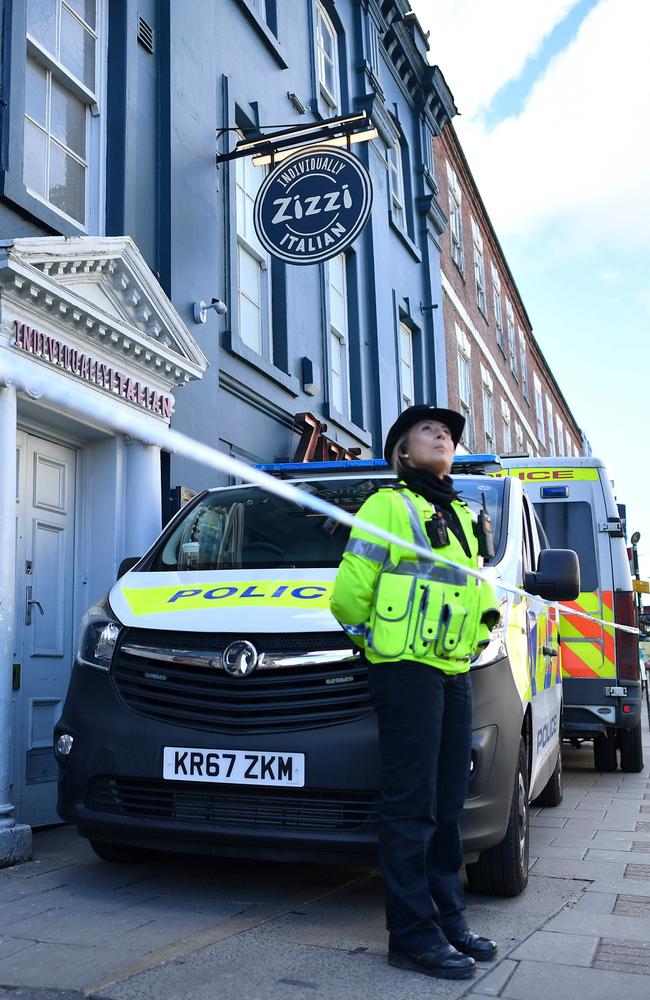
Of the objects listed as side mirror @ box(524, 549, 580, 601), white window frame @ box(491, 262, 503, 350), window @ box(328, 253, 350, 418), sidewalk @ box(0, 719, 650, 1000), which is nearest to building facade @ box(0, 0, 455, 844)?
window @ box(328, 253, 350, 418)

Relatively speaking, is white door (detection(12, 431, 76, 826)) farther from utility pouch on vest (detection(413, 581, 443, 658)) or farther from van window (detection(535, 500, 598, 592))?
van window (detection(535, 500, 598, 592))

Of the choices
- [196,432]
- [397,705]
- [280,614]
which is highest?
[196,432]

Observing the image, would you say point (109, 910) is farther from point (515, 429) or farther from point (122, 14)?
point (515, 429)

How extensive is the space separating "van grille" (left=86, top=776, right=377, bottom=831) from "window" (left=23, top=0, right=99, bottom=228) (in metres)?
4.63

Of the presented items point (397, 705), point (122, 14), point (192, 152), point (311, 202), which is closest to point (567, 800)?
point (397, 705)

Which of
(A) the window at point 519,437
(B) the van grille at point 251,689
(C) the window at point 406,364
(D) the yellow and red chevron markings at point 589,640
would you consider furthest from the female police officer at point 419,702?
(A) the window at point 519,437

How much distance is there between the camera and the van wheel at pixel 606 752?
9.65 metres

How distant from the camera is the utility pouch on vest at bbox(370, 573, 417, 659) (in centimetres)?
350

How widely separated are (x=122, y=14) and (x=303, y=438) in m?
4.60

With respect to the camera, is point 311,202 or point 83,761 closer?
point 83,761

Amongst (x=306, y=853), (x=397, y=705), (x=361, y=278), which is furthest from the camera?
(x=361, y=278)

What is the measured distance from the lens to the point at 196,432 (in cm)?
880

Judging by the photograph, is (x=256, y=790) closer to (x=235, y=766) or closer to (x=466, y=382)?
(x=235, y=766)

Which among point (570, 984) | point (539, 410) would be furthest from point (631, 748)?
point (539, 410)
